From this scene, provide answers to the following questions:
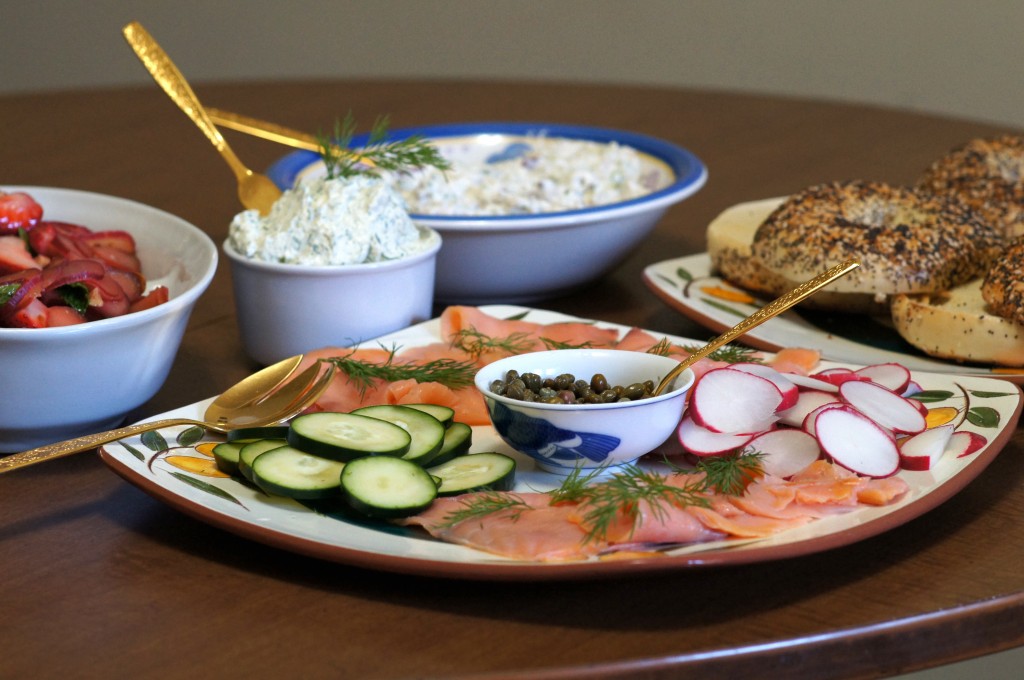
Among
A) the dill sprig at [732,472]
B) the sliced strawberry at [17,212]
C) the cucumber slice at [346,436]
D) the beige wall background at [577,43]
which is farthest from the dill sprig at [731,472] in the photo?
the beige wall background at [577,43]

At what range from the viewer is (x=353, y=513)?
4.25 ft

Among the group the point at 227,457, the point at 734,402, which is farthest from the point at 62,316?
the point at 734,402

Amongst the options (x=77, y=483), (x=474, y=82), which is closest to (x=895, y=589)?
(x=77, y=483)

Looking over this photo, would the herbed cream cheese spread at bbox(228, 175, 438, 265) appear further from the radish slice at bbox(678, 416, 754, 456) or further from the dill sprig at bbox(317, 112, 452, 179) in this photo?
the radish slice at bbox(678, 416, 754, 456)

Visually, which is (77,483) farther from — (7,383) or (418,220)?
(418,220)

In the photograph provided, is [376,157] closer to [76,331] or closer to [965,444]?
[76,331]

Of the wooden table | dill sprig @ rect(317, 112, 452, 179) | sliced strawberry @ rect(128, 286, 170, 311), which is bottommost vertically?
the wooden table

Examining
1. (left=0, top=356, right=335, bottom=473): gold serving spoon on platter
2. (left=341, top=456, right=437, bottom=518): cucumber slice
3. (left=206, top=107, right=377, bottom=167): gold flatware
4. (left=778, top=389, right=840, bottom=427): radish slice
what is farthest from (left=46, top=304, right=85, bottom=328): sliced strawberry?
(left=778, top=389, right=840, bottom=427): radish slice

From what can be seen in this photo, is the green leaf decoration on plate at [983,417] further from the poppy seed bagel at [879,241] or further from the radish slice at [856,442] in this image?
the poppy seed bagel at [879,241]

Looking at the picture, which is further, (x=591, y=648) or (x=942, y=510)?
(x=942, y=510)

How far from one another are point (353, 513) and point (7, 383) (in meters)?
0.49

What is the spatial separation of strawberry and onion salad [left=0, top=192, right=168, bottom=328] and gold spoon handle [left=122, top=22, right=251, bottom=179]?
316 mm

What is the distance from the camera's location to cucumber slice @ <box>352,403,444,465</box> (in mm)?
1375

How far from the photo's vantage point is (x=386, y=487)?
4.18ft
